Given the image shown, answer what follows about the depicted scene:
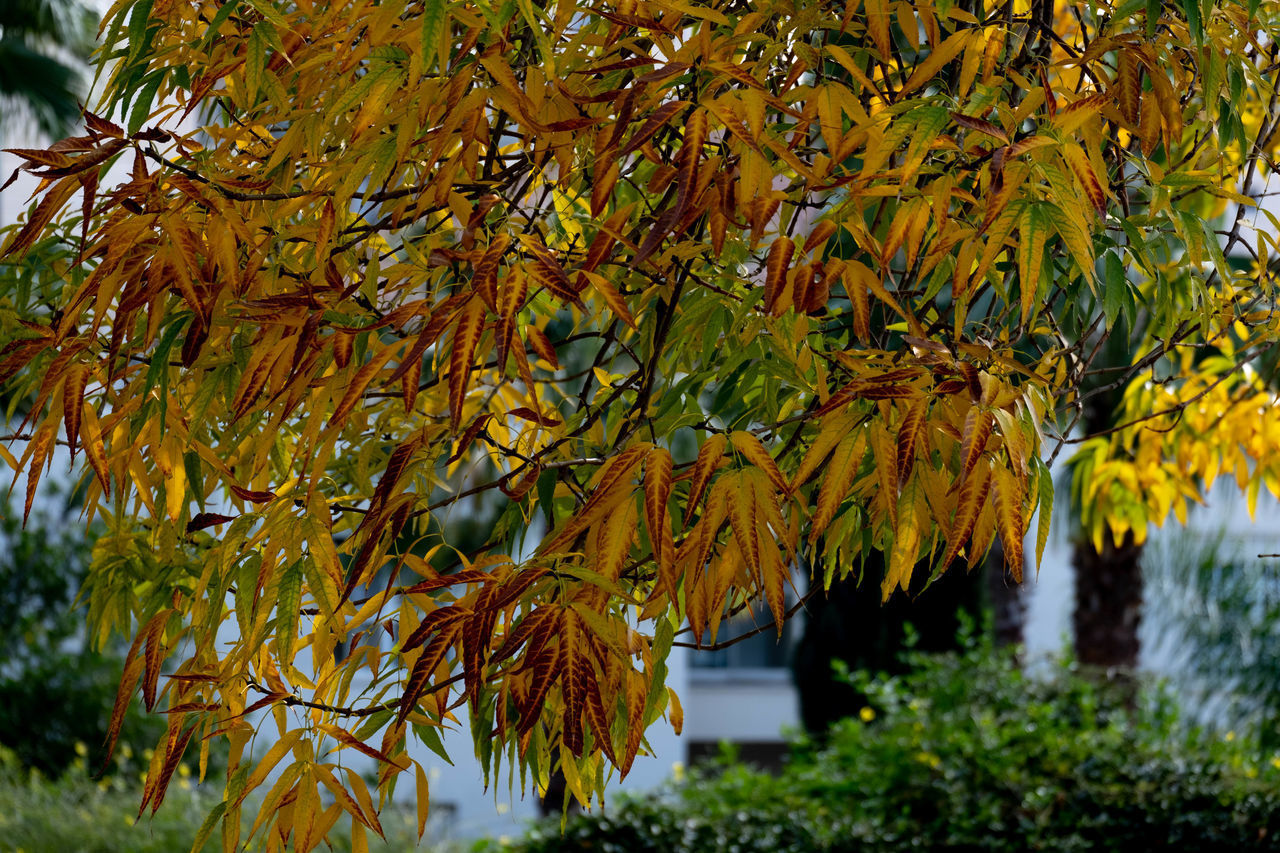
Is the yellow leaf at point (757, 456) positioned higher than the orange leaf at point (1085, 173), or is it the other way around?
the orange leaf at point (1085, 173)

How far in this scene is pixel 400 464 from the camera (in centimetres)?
139

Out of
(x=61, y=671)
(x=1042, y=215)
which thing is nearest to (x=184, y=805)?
(x=61, y=671)

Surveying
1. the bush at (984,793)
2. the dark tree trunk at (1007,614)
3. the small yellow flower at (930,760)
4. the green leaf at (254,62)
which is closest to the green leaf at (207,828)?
the green leaf at (254,62)

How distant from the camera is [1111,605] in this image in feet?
25.5

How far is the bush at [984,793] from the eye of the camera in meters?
4.08

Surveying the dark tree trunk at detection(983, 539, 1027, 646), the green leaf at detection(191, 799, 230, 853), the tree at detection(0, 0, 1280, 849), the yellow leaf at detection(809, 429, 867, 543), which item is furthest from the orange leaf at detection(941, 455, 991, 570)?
the dark tree trunk at detection(983, 539, 1027, 646)

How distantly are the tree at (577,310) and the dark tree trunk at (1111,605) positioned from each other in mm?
6416

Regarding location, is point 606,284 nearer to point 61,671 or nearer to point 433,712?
point 433,712

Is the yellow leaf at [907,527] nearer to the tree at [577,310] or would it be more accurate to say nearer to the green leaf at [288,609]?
the tree at [577,310]

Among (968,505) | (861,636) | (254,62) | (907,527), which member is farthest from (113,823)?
(968,505)

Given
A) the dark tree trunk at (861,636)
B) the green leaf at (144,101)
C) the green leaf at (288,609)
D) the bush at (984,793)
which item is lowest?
the bush at (984,793)

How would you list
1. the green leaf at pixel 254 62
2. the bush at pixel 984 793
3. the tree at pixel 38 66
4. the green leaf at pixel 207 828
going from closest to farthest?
the green leaf at pixel 207 828 → the green leaf at pixel 254 62 → the bush at pixel 984 793 → the tree at pixel 38 66

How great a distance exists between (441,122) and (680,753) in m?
11.0

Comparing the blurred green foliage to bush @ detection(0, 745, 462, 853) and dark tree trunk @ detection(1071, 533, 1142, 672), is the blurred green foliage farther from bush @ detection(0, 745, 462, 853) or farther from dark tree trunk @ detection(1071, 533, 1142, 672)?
dark tree trunk @ detection(1071, 533, 1142, 672)
